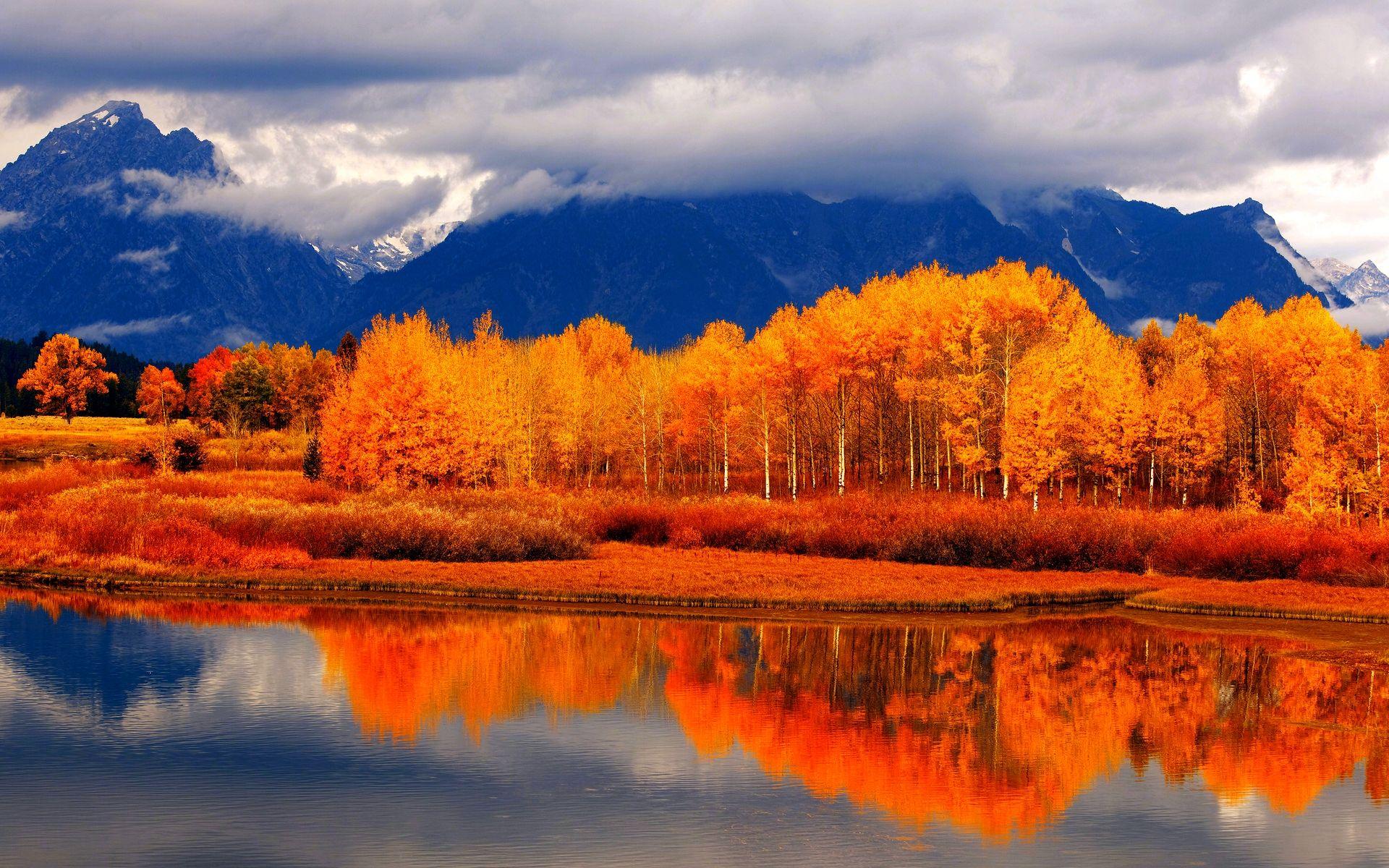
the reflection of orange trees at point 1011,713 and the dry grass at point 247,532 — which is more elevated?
the dry grass at point 247,532

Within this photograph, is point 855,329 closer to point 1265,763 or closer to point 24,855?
point 1265,763

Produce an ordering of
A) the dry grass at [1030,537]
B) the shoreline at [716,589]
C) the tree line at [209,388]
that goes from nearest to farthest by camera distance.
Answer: the shoreline at [716,589], the dry grass at [1030,537], the tree line at [209,388]

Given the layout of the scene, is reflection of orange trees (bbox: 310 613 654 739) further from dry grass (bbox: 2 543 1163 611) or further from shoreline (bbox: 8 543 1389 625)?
dry grass (bbox: 2 543 1163 611)

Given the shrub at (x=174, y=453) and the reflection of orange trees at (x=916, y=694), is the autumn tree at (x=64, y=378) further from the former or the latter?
the reflection of orange trees at (x=916, y=694)

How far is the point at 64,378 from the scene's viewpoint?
146 metres

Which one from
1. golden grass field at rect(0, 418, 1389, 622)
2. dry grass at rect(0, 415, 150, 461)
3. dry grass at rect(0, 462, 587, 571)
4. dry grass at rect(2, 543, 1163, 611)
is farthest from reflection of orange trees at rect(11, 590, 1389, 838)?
dry grass at rect(0, 415, 150, 461)

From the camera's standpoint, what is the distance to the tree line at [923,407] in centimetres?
6850

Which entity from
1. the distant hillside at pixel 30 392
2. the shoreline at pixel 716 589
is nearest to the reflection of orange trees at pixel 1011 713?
the shoreline at pixel 716 589

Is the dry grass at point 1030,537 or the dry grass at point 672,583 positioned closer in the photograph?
the dry grass at point 672,583

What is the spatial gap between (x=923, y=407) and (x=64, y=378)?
111 m

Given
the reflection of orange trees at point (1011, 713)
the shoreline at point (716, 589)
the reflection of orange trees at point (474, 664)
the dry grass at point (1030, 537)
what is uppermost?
the dry grass at point (1030, 537)

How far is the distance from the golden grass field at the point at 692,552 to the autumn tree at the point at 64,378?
3793 inches

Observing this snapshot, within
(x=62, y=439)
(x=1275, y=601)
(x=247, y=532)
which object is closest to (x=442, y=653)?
(x=247, y=532)

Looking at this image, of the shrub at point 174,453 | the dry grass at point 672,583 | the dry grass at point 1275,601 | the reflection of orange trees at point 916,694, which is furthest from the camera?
the shrub at point 174,453
